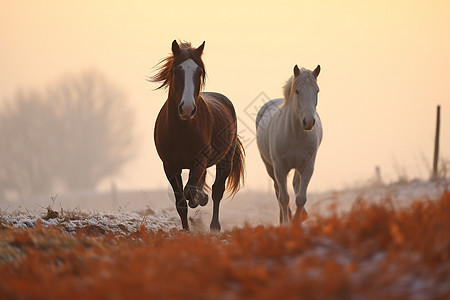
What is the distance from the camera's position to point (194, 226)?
10.6m

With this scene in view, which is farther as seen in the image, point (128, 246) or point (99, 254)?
point (128, 246)

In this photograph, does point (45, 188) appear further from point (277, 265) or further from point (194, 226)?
point (277, 265)

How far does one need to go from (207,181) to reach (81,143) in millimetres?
26414

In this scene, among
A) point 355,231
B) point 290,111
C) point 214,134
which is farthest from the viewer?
point 214,134

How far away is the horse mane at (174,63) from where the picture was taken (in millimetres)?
8453

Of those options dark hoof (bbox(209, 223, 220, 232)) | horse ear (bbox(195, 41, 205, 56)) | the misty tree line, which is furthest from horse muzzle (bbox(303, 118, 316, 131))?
the misty tree line

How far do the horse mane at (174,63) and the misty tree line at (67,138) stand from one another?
1073 inches

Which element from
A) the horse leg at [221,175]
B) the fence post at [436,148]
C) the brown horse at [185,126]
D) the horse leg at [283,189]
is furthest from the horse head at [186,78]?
the fence post at [436,148]

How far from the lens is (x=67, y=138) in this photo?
116 feet

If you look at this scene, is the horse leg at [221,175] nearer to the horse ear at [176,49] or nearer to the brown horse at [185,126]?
the brown horse at [185,126]

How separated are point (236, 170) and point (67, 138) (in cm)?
2587

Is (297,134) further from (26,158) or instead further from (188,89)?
(26,158)

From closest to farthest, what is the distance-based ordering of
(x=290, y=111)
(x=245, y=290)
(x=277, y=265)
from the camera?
(x=245, y=290), (x=277, y=265), (x=290, y=111)

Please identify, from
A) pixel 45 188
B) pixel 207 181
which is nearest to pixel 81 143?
pixel 45 188
